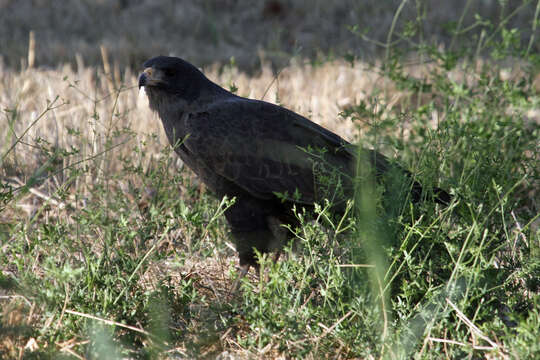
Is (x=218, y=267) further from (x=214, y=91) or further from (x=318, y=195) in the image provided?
(x=214, y=91)

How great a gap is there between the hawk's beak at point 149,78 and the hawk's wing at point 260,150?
1.23 ft

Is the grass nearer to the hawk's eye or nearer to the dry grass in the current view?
the hawk's eye

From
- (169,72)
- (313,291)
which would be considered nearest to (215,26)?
(169,72)

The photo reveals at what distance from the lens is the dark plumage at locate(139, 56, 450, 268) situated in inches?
135

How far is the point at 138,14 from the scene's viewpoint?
32.0 feet

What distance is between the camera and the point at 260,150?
11.4ft

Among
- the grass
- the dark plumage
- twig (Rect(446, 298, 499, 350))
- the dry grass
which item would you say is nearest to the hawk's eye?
Result: the dark plumage

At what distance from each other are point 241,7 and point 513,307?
26.6 feet

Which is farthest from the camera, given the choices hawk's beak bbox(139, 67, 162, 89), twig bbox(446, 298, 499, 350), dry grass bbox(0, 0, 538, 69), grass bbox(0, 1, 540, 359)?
dry grass bbox(0, 0, 538, 69)

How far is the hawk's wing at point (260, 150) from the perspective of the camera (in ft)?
11.2

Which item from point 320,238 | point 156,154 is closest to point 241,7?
point 156,154

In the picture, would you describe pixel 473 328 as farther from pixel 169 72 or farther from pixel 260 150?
pixel 169 72

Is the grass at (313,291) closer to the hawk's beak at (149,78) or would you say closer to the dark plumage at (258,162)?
the dark plumage at (258,162)

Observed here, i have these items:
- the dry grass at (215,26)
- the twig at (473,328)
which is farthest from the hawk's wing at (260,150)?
the dry grass at (215,26)
